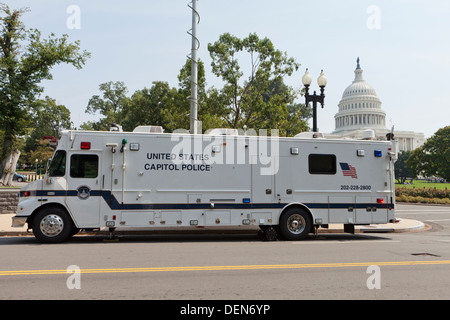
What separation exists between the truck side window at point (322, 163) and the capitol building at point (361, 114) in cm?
11776

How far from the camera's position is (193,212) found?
10391mm

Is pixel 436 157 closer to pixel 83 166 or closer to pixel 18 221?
pixel 83 166

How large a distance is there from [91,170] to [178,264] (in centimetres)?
446

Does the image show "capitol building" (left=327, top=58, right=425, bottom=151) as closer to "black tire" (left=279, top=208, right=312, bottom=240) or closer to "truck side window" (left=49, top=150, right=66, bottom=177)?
"black tire" (left=279, top=208, right=312, bottom=240)

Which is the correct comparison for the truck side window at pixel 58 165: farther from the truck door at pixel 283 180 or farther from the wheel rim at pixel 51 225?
the truck door at pixel 283 180

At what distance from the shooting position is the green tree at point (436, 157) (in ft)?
223

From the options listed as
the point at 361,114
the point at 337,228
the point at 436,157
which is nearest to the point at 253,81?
the point at 337,228

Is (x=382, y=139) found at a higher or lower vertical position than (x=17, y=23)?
lower

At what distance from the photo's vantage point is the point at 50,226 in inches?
387

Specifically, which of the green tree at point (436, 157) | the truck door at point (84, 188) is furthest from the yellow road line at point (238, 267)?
the green tree at point (436, 157)

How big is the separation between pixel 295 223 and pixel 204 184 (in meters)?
2.94

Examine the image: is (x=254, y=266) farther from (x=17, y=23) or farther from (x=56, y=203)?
(x=17, y=23)
